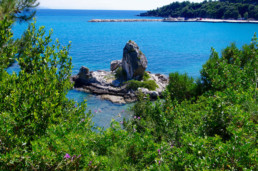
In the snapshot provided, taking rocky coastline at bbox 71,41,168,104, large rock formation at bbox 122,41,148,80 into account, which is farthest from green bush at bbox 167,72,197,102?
large rock formation at bbox 122,41,148,80

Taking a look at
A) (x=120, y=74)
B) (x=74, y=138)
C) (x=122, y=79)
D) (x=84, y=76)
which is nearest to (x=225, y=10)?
(x=120, y=74)

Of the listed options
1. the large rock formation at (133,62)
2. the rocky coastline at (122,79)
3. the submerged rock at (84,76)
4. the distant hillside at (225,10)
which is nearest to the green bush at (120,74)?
the rocky coastline at (122,79)

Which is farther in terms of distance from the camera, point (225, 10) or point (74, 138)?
point (225, 10)

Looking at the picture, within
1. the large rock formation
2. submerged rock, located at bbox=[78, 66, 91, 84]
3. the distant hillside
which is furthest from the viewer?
the distant hillside

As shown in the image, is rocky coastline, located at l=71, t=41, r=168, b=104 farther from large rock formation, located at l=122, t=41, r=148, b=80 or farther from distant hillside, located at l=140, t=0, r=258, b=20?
distant hillside, located at l=140, t=0, r=258, b=20

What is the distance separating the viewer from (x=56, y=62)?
317 inches

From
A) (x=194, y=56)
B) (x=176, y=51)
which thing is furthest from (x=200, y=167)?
(x=176, y=51)

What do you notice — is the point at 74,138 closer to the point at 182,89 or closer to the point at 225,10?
the point at 182,89

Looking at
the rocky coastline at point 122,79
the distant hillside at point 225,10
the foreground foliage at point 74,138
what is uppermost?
the distant hillside at point 225,10

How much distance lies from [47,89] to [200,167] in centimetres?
428

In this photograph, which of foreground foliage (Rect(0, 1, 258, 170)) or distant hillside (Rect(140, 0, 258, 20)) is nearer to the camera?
foreground foliage (Rect(0, 1, 258, 170))

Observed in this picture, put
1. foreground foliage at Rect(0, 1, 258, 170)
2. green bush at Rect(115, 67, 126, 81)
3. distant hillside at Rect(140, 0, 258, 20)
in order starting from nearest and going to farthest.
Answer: foreground foliage at Rect(0, 1, 258, 170) → green bush at Rect(115, 67, 126, 81) → distant hillside at Rect(140, 0, 258, 20)

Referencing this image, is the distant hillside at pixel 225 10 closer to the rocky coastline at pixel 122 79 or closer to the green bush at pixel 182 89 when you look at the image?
the rocky coastline at pixel 122 79

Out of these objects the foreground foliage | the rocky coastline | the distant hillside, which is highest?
the distant hillside
